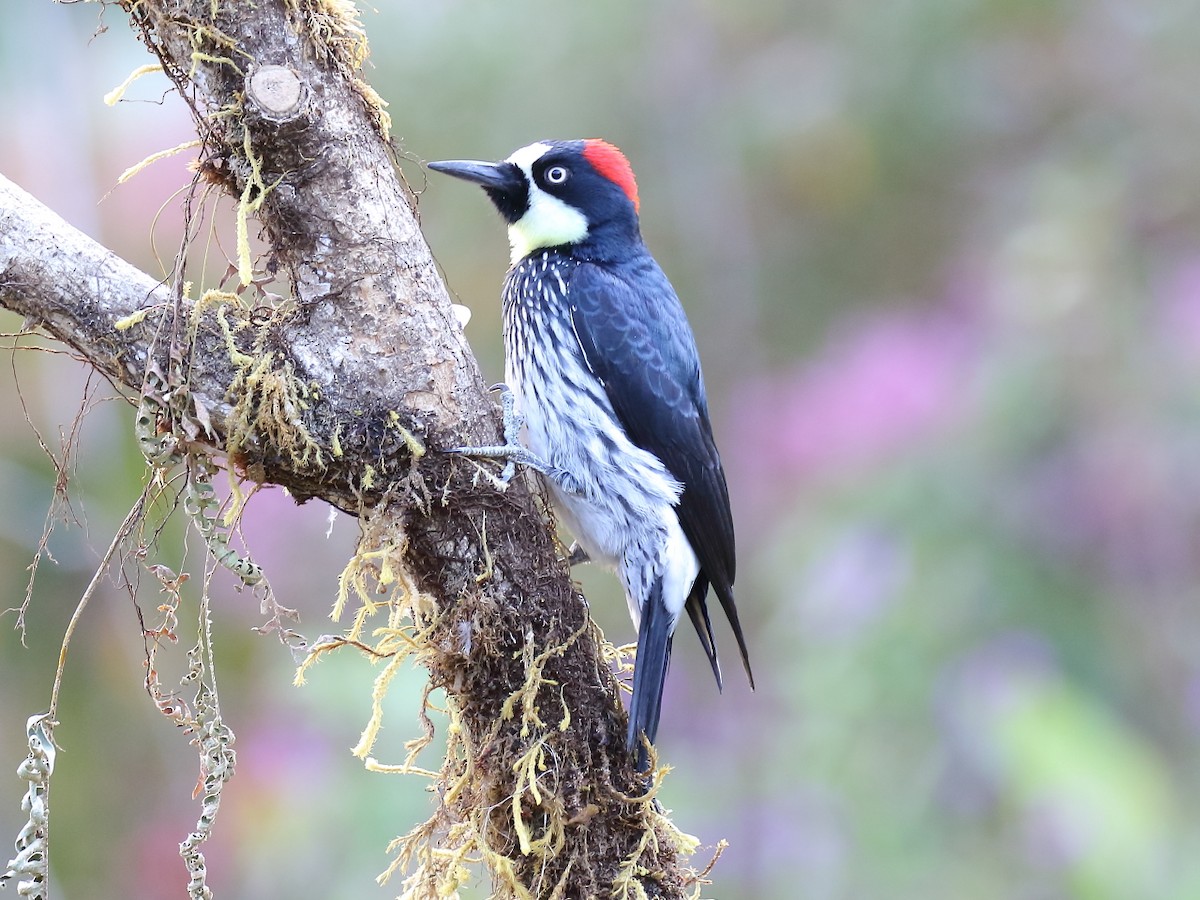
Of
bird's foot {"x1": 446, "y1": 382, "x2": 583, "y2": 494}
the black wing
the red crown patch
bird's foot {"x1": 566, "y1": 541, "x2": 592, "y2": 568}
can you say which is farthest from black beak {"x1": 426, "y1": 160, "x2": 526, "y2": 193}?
bird's foot {"x1": 566, "y1": 541, "x2": 592, "y2": 568}

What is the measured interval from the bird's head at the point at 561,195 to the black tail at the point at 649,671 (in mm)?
938

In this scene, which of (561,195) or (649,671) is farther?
A: (561,195)

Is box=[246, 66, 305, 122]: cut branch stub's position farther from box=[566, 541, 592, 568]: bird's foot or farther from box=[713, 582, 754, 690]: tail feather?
box=[713, 582, 754, 690]: tail feather

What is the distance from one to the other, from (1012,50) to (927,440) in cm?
191

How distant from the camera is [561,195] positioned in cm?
290

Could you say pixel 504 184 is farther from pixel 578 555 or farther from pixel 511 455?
pixel 511 455

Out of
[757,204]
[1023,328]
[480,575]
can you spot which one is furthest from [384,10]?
[480,575]

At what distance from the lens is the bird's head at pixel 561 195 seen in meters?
2.90

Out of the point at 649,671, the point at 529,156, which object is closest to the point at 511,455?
the point at 649,671

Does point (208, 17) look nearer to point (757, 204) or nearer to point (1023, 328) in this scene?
point (1023, 328)

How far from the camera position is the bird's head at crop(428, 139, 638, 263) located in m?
2.90

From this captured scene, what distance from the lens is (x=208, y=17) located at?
5.85 ft

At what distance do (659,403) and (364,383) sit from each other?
932 mm

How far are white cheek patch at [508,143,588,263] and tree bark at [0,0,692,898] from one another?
0.94 m
